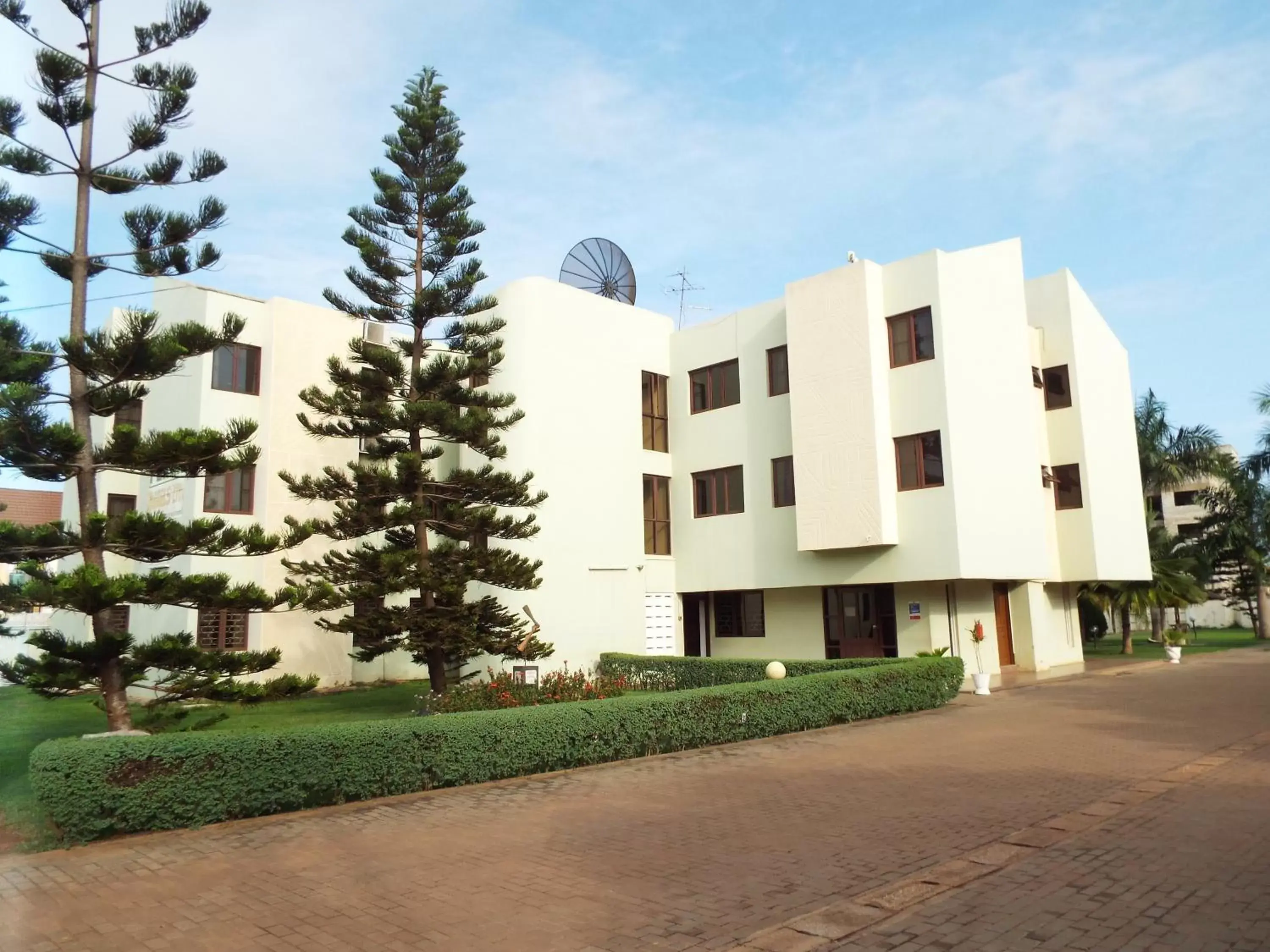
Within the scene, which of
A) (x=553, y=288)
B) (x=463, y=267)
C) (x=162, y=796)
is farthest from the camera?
(x=553, y=288)

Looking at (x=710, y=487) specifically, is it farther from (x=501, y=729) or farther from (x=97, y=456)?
(x=97, y=456)

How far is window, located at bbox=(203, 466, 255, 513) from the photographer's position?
59.0 ft

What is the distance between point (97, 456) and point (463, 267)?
22.4 feet

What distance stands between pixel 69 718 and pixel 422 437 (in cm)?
761

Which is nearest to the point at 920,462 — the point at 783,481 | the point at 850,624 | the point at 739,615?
the point at 783,481

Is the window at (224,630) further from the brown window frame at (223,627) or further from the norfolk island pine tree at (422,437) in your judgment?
the norfolk island pine tree at (422,437)

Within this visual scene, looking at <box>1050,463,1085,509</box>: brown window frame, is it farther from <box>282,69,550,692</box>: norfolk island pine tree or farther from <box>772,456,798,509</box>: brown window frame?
<box>282,69,550,692</box>: norfolk island pine tree

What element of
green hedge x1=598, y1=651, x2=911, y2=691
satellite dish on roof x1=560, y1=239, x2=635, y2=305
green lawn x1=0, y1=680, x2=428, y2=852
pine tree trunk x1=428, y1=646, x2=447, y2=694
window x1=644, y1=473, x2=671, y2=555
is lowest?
green lawn x1=0, y1=680, x2=428, y2=852

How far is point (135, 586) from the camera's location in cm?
813

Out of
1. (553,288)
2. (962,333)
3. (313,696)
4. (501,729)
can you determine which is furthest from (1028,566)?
(313,696)

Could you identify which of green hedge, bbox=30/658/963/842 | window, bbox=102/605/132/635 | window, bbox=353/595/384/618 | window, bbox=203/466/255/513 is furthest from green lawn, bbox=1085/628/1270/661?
window, bbox=102/605/132/635

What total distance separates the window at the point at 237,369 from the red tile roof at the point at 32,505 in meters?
10.8

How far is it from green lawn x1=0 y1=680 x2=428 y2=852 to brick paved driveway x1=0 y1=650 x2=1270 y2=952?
5.21ft


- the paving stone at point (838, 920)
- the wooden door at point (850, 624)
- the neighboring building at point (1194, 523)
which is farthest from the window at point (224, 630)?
the neighboring building at point (1194, 523)
